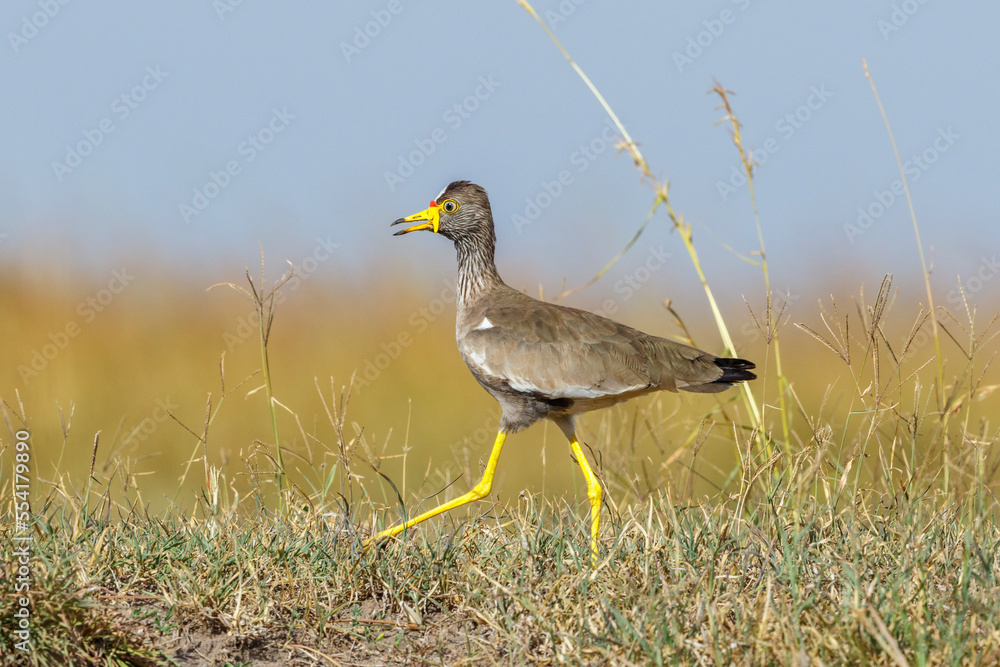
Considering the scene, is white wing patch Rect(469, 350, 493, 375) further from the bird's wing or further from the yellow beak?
the yellow beak

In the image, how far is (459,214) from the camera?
541 cm

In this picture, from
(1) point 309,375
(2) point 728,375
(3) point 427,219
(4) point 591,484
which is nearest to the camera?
(4) point 591,484

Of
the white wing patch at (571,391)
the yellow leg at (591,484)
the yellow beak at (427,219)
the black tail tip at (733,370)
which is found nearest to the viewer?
the yellow leg at (591,484)

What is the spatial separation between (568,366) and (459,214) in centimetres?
134

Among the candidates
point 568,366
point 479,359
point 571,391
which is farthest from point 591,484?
point 479,359

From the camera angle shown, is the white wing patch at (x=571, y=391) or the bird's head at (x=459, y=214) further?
the bird's head at (x=459, y=214)

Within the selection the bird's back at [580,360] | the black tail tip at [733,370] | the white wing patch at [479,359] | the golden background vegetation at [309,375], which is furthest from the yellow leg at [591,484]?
the golden background vegetation at [309,375]

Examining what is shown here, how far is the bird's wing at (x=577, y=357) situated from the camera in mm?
4504

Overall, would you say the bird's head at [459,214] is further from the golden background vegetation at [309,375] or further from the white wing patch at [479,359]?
the golden background vegetation at [309,375]

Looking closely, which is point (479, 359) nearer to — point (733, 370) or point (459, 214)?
point (459, 214)

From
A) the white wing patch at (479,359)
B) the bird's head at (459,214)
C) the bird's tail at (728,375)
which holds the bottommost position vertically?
the bird's tail at (728,375)

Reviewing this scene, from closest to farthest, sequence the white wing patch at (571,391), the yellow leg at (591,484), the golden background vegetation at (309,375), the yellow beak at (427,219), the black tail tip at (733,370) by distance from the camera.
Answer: the yellow leg at (591,484) < the white wing patch at (571,391) < the black tail tip at (733,370) < the yellow beak at (427,219) < the golden background vegetation at (309,375)

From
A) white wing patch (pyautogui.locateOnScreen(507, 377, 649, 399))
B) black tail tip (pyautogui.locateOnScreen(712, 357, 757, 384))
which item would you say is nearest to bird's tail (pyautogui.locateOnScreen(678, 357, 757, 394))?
black tail tip (pyautogui.locateOnScreen(712, 357, 757, 384))

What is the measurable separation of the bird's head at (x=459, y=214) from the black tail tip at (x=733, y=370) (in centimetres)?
160
